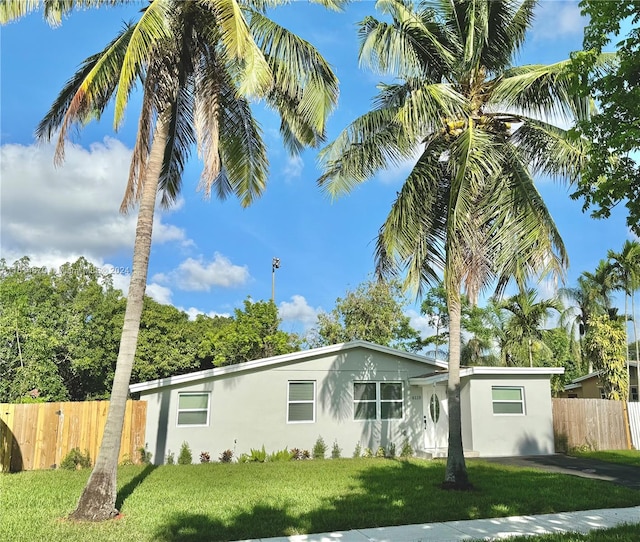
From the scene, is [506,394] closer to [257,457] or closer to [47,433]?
[257,457]

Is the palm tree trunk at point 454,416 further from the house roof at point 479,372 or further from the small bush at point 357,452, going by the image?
the small bush at point 357,452

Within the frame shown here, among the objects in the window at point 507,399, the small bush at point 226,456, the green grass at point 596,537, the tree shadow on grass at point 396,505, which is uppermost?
the window at point 507,399

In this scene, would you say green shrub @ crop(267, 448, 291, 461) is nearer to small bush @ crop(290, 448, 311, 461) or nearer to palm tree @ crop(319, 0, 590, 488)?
small bush @ crop(290, 448, 311, 461)

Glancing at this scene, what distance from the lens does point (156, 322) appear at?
24828 millimetres

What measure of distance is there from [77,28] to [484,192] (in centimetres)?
927

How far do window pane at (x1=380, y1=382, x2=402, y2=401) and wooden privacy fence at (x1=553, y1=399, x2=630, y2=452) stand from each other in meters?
5.77

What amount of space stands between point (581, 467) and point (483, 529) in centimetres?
850

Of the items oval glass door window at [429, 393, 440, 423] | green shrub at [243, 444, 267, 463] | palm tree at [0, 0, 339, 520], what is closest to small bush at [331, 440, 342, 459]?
green shrub at [243, 444, 267, 463]

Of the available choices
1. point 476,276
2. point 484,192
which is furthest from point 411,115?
point 476,276

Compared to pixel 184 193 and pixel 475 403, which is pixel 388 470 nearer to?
pixel 475 403

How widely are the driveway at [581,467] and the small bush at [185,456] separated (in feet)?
28.6

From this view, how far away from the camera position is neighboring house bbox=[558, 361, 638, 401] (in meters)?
28.4

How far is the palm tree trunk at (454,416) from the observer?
9758mm

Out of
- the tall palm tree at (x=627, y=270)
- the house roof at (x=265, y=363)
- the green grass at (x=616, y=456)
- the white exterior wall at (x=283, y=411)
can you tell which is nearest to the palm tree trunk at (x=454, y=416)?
the house roof at (x=265, y=363)
